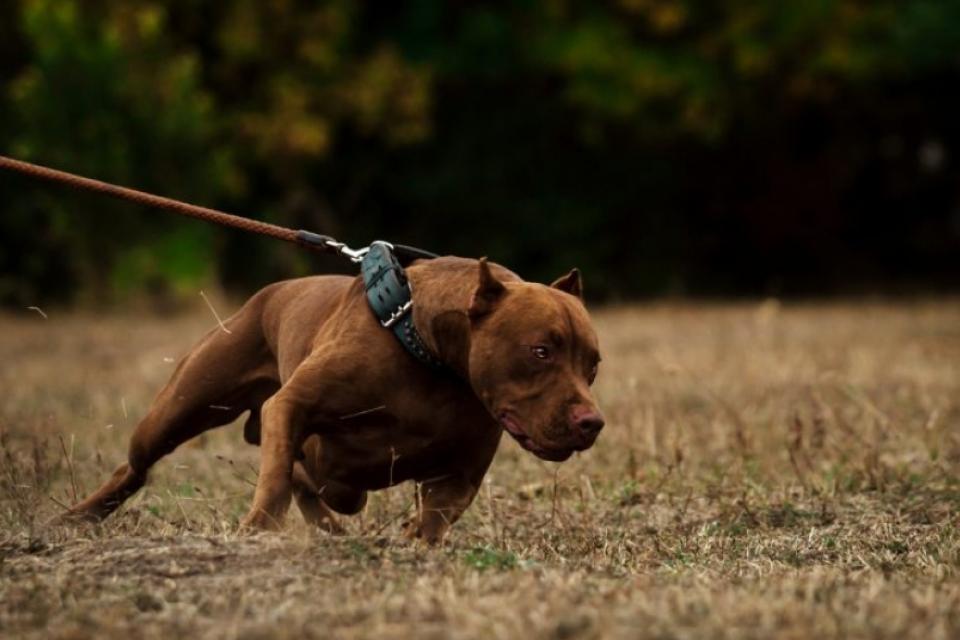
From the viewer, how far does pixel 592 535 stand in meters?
6.21

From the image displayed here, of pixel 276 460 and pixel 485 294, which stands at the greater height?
pixel 485 294

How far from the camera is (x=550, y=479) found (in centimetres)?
791

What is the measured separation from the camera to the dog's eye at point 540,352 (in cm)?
527

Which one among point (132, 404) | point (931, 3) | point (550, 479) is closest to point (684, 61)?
point (931, 3)

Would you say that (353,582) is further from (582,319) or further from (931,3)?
(931,3)

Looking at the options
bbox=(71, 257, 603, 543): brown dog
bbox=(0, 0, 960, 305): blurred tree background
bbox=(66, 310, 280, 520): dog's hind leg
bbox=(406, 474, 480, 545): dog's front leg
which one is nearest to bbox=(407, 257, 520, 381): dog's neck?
bbox=(71, 257, 603, 543): brown dog

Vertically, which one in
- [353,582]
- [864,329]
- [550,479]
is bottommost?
[864,329]

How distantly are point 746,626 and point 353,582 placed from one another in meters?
1.13

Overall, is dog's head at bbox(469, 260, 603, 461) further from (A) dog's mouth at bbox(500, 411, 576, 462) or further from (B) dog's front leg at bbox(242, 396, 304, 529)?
(B) dog's front leg at bbox(242, 396, 304, 529)

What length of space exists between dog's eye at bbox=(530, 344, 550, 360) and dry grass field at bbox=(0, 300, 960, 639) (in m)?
0.63

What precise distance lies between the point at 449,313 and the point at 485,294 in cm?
17

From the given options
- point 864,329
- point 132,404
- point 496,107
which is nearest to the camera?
point 132,404

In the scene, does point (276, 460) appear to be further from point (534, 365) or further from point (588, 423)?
point (588, 423)

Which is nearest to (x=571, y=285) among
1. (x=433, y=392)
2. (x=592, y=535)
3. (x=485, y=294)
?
(x=485, y=294)
